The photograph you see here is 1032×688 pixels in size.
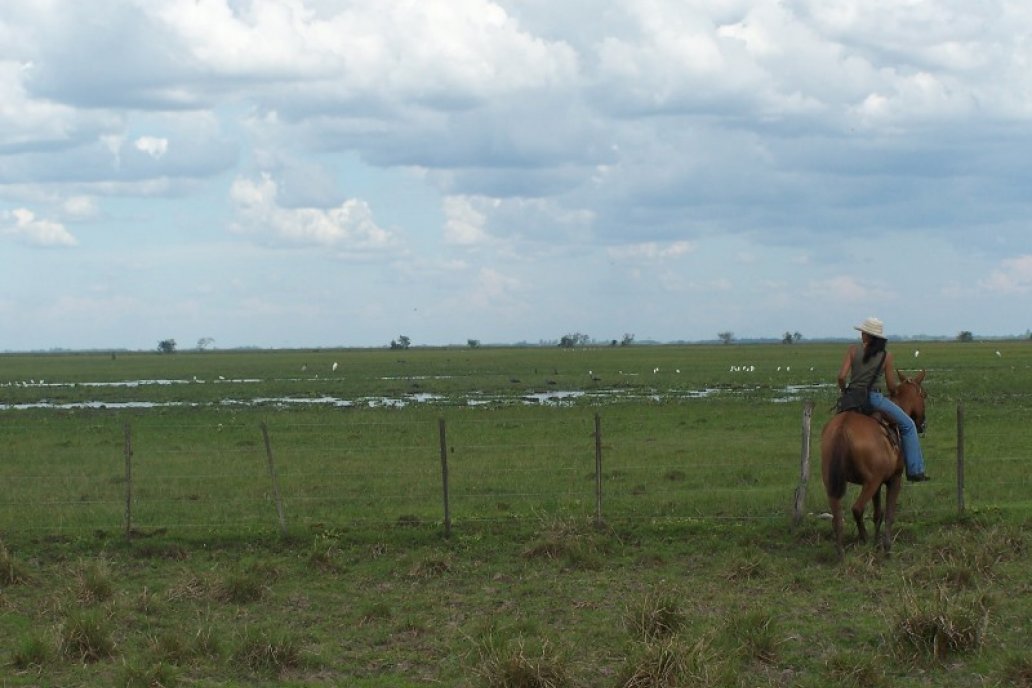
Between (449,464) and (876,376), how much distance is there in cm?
1124

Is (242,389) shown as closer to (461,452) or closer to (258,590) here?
(461,452)

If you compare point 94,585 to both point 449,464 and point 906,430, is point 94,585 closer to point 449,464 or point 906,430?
point 906,430

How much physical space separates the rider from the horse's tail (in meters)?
0.66

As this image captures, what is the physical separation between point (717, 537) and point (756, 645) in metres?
4.53

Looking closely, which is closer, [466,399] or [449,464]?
[449,464]

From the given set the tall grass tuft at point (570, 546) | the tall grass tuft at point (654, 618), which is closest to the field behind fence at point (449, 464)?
the tall grass tuft at point (570, 546)

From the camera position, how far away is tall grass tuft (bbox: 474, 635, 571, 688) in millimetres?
8922

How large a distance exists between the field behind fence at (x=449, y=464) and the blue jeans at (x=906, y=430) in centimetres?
125

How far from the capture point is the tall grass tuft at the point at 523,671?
8922mm

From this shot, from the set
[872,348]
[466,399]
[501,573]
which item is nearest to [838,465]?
[872,348]

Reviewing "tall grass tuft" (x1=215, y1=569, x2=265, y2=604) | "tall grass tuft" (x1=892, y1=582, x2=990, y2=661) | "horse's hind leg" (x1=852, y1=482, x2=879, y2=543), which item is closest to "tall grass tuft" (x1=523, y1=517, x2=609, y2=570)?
"horse's hind leg" (x1=852, y1=482, x2=879, y2=543)

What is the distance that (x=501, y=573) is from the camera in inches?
507

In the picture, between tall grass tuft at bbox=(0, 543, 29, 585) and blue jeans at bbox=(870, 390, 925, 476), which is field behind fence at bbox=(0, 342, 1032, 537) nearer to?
blue jeans at bbox=(870, 390, 925, 476)

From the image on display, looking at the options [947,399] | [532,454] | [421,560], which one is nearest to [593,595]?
[421,560]
